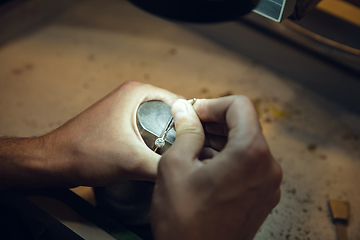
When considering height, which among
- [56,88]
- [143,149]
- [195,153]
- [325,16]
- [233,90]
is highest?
[325,16]

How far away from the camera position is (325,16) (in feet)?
3.35

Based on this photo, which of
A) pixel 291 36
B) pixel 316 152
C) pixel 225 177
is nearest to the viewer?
pixel 225 177

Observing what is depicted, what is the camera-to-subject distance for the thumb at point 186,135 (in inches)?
25.6

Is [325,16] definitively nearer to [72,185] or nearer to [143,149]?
[143,149]

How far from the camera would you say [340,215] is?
108 cm

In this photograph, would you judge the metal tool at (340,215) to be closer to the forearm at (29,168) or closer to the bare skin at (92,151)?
the bare skin at (92,151)

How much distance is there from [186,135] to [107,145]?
0.27 m

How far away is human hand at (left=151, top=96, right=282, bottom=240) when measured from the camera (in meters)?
0.58

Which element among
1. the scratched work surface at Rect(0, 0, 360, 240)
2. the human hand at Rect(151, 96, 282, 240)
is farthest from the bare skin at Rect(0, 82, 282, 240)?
the scratched work surface at Rect(0, 0, 360, 240)

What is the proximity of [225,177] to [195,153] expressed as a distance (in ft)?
0.37

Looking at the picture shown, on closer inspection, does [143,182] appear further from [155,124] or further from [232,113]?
[232,113]

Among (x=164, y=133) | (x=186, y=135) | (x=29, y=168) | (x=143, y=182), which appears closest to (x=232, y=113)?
(x=186, y=135)

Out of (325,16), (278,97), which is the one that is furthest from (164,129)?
(278,97)

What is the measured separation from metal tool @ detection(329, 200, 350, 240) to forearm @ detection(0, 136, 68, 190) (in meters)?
1.06
